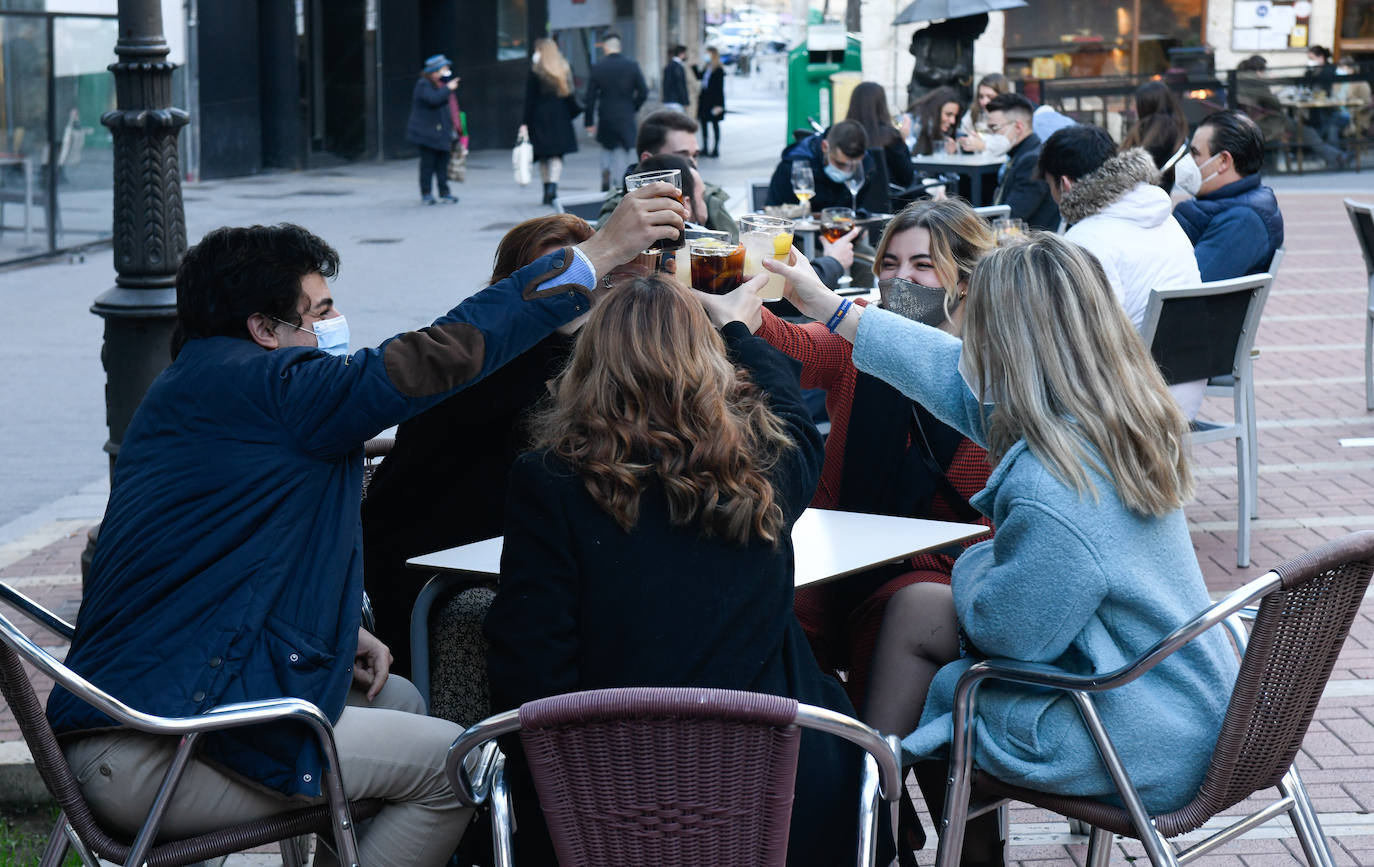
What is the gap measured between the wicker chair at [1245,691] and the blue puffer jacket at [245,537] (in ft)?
3.65

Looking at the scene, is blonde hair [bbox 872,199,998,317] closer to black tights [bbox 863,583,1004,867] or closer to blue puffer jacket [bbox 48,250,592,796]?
black tights [bbox 863,583,1004,867]

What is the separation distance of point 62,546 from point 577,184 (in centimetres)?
1450

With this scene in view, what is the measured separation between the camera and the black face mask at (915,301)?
399 cm

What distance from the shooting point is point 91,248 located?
44.1 feet

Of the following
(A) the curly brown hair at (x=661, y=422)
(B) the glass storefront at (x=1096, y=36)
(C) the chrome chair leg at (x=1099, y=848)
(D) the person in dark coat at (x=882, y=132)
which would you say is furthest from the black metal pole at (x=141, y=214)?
(B) the glass storefront at (x=1096, y=36)

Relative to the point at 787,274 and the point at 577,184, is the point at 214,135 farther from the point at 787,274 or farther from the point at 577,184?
the point at 787,274

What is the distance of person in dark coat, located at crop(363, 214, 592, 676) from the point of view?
10.8 feet

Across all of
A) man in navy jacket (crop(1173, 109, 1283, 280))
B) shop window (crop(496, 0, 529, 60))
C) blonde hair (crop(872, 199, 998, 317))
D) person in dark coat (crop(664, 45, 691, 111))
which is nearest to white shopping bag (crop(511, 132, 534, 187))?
person in dark coat (crop(664, 45, 691, 111))

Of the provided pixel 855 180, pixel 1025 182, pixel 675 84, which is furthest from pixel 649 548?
pixel 675 84

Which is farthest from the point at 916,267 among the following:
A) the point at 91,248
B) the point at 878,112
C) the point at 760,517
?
the point at 91,248

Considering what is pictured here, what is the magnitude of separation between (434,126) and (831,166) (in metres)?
8.96

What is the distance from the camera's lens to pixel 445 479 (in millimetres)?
3365

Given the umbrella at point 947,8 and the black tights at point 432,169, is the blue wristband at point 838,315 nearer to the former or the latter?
the umbrella at point 947,8

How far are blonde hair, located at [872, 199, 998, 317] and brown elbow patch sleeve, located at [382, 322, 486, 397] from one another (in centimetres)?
201
